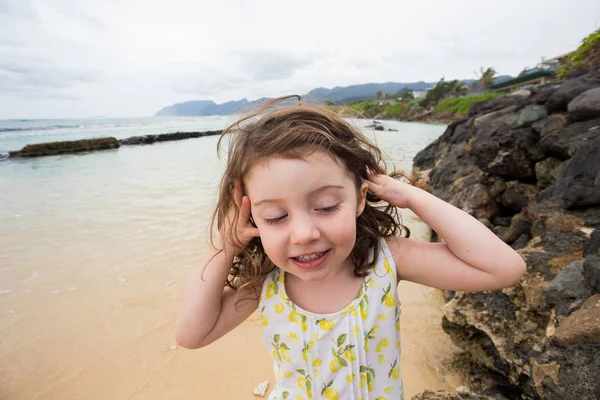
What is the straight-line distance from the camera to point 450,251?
1189 mm

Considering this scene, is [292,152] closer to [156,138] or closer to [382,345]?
[382,345]

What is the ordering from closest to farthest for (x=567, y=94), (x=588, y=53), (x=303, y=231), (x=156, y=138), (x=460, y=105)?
(x=303, y=231)
(x=567, y=94)
(x=588, y=53)
(x=156, y=138)
(x=460, y=105)

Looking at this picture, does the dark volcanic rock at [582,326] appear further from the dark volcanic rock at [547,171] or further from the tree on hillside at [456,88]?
the tree on hillside at [456,88]

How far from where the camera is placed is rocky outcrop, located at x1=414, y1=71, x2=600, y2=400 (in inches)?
49.9

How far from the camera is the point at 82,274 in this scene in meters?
3.58

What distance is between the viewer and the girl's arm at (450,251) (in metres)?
1.10

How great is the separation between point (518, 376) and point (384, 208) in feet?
3.73

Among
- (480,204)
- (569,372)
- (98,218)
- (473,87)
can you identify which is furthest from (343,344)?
(473,87)

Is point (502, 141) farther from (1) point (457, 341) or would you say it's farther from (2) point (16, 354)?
(2) point (16, 354)

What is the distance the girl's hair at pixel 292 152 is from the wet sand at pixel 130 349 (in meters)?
1.28

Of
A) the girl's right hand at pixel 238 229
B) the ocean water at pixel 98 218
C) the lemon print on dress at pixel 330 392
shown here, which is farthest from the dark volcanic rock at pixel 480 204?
the girl's right hand at pixel 238 229

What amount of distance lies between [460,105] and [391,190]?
126 ft

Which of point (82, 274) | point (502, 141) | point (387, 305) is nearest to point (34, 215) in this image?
point (82, 274)

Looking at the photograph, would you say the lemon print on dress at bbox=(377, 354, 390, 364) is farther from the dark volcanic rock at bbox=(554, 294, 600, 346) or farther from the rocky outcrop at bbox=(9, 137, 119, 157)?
the rocky outcrop at bbox=(9, 137, 119, 157)
